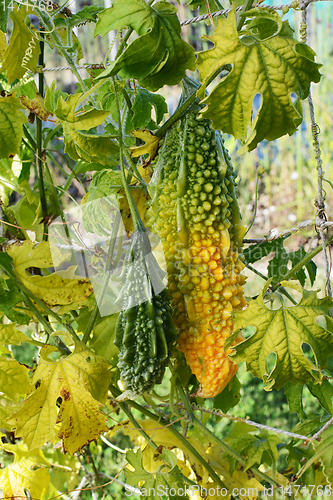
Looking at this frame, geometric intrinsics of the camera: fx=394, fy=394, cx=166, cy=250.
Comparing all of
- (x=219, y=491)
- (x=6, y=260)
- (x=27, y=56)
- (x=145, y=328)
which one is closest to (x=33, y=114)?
(x=27, y=56)

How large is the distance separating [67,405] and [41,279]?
0.28m

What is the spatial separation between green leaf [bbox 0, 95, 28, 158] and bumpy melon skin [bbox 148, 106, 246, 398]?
34cm

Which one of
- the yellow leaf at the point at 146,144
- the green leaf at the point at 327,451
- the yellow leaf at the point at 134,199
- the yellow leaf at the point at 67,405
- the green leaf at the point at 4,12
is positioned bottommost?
the green leaf at the point at 327,451

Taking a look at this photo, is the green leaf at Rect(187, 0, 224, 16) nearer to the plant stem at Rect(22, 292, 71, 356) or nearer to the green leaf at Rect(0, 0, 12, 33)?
the green leaf at Rect(0, 0, 12, 33)

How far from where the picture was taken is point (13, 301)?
90cm

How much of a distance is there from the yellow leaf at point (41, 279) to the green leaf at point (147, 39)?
432 mm

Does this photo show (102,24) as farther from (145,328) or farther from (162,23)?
(145,328)

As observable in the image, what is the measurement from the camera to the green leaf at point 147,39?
0.64 meters

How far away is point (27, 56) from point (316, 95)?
147 inches

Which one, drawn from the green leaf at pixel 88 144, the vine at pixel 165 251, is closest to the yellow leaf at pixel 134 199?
the vine at pixel 165 251

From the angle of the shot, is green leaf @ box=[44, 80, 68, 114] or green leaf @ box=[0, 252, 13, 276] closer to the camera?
green leaf @ box=[0, 252, 13, 276]

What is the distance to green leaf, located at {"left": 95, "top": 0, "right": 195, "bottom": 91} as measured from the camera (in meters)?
0.64

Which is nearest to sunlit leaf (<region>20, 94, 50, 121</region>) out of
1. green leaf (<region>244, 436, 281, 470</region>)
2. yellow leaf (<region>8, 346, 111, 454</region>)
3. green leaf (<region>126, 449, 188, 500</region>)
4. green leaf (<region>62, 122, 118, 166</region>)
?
green leaf (<region>62, 122, 118, 166</region>)

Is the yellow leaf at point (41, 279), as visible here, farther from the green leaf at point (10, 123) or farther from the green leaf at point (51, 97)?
the green leaf at point (51, 97)
